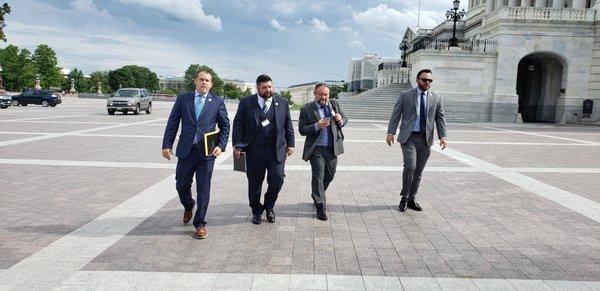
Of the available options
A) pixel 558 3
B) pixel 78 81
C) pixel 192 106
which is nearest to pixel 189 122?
pixel 192 106

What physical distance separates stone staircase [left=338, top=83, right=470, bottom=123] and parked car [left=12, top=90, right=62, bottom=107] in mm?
23681

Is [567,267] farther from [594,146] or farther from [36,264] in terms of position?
[594,146]

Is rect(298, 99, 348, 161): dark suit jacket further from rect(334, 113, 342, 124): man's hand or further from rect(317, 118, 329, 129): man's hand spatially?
rect(317, 118, 329, 129): man's hand

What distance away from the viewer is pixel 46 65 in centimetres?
9169

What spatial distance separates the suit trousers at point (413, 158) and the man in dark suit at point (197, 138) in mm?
2574

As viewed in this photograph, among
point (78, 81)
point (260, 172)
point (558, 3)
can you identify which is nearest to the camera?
point (260, 172)

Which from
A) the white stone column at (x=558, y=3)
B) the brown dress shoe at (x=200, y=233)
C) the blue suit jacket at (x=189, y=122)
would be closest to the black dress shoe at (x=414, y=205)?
the blue suit jacket at (x=189, y=122)

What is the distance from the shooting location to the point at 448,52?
28.4 meters

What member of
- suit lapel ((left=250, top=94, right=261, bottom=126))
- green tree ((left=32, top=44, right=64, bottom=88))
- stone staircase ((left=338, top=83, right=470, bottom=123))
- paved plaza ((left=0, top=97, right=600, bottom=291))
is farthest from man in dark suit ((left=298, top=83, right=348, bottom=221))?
green tree ((left=32, top=44, right=64, bottom=88))

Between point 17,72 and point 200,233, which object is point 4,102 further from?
point 17,72

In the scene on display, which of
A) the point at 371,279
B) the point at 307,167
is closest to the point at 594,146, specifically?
the point at 307,167

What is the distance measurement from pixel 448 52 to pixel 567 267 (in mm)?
26439

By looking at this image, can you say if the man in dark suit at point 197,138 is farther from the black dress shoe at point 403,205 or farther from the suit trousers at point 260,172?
the black dress shoe at point 403,205

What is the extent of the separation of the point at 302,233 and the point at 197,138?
159cm
